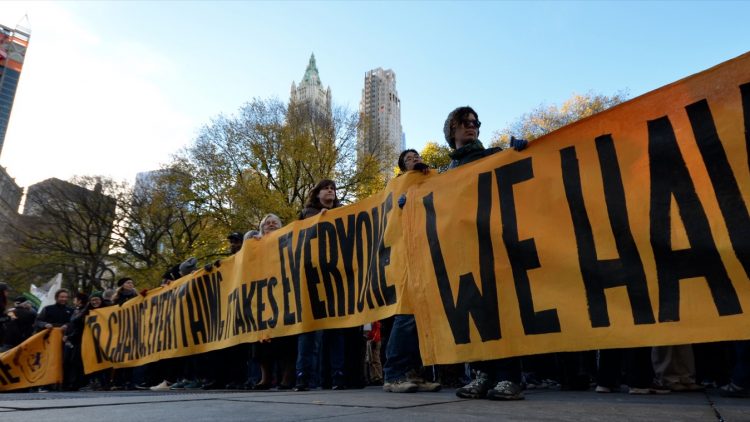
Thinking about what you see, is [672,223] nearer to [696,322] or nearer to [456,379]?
[696,322]

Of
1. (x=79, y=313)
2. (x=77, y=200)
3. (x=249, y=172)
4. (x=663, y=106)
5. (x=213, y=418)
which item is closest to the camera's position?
(x=213, y=418)

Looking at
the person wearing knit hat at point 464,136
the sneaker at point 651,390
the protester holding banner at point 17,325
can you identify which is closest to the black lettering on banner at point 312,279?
the person wearing knit hat at point 464,136

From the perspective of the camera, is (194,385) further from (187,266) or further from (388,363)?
(388,363)

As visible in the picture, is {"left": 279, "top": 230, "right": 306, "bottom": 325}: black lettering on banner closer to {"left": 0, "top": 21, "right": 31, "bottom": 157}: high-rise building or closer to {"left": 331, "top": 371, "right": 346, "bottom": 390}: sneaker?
{"left": 331, "top": 371, "right": 346, "bottom": 390}: sneaker

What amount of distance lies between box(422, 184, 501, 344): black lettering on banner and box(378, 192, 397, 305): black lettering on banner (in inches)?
18.5

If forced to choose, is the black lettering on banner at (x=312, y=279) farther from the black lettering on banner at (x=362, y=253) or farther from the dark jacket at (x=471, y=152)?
the dark jacket at (x=471, y=152)

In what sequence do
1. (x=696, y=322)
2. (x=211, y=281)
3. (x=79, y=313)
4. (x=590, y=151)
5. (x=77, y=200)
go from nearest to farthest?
1. (x=696, y=322)
2. (x=590, y=151)
3. (x=211, y=281)
4. (x=79, y=313)
5. (x=77, y=200)

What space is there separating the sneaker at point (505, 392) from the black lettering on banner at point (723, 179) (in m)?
1.27

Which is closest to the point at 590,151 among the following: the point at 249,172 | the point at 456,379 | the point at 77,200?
the point at 456,379

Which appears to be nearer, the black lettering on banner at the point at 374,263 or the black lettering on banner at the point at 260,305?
the black lettering on banner at the point at 374,263

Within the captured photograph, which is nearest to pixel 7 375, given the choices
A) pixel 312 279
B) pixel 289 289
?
pixel 289 289

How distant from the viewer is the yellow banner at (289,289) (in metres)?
3.73

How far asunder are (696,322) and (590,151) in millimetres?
984

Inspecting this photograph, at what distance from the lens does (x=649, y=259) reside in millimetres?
2303
